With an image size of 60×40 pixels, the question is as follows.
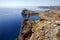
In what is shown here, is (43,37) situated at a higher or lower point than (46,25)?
lower

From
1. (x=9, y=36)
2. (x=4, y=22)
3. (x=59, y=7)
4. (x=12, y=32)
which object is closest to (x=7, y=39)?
(x=9, y=36)

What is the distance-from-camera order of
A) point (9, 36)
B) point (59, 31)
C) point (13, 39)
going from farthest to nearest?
point (9, 36) < point (13, 39) < point (59, 31)

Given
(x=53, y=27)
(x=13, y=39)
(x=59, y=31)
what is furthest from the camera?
(x=13, y=39)

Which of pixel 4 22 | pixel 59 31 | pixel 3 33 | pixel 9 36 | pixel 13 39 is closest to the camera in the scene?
pixel 59 31

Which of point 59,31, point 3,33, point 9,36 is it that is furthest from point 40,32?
point 3,33

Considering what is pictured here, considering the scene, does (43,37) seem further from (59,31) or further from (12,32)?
(12,32)

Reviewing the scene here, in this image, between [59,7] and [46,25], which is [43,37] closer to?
[46,25]

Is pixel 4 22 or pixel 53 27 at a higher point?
pixel 53 27

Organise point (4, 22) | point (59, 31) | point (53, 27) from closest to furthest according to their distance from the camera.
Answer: point (59, 31)
point (53, 27)
point (4, 22)

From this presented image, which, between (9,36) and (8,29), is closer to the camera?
(9,36)

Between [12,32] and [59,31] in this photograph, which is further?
[12,32]
